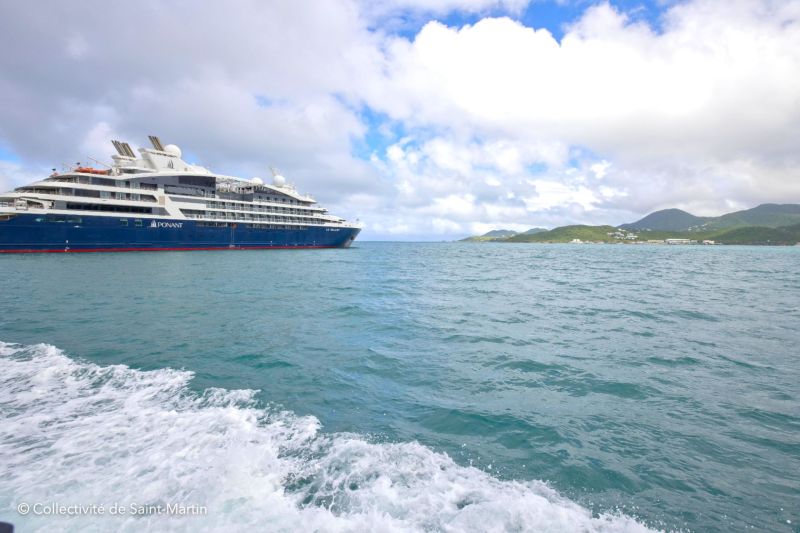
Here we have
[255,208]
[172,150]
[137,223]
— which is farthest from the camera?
[255,208]

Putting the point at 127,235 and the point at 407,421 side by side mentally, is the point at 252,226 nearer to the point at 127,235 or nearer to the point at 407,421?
the point at 127,235

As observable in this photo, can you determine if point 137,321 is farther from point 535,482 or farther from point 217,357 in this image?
point 535,482

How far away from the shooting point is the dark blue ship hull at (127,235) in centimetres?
4997

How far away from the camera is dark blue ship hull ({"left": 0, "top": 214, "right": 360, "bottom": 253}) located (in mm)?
49969

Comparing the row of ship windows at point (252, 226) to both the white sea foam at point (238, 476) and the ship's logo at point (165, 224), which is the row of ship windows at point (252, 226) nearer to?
the ship's logo at point (165, 224)

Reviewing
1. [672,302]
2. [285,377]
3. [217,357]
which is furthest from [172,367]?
[672,302]

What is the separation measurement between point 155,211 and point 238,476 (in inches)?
2775

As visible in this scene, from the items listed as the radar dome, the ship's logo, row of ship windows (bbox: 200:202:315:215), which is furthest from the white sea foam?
the radar dome

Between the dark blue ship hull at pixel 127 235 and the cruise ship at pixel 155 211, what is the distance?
10 centimetres

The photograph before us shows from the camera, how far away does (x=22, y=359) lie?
10.5 meters

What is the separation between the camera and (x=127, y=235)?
5794cm

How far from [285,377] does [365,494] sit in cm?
530

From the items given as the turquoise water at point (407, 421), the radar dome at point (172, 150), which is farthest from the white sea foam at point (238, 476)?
the radar dome at point (172, 150)

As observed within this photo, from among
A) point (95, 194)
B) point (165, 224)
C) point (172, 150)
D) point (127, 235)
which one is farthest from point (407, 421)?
point (172, 150)
